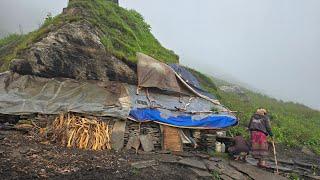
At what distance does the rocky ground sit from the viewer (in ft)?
28.4

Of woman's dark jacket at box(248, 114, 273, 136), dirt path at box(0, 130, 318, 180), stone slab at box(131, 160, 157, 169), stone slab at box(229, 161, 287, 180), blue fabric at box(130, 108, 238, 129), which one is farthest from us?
blue fabric at box(130, 108, 238, 129)

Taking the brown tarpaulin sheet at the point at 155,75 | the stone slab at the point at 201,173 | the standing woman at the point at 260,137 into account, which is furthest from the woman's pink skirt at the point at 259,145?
the brown tarpaulin sheet at the point at 155,75

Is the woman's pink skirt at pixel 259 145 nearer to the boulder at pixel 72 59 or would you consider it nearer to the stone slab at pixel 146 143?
the stone slab at pixel 146 143

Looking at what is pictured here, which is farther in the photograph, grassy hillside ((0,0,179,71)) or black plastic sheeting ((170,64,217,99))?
black plastic sheeting ((170,64,217,99))

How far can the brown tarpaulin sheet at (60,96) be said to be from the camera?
12.3m

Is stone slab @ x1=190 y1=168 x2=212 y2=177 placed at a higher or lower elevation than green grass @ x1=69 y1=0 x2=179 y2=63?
lower

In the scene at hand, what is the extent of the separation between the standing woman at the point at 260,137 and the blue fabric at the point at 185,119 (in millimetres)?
1386

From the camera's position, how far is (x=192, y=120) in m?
13.6

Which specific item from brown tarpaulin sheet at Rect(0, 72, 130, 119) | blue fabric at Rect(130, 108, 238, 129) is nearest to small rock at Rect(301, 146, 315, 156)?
blue fabric at Rect(130, 108, 238, 129)

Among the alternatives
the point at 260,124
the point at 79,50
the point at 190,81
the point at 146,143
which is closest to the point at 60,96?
the point at 79,50

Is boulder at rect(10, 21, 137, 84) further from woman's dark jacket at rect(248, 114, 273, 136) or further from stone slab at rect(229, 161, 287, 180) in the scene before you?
stone slab at rect(229, 161, 287, 180)

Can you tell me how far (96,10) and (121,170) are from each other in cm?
1069

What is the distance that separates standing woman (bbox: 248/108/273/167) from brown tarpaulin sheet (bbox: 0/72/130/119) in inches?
167

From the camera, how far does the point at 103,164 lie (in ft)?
32.0
